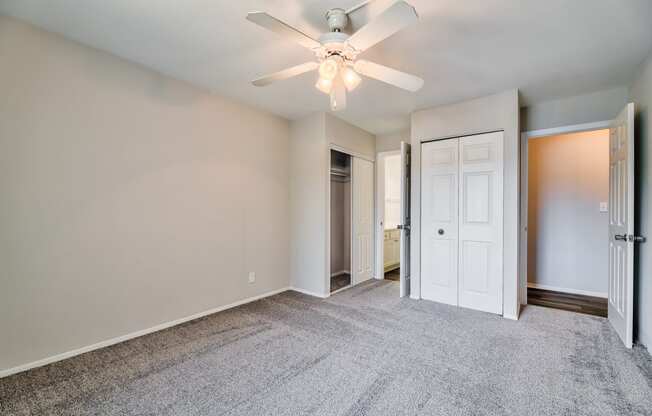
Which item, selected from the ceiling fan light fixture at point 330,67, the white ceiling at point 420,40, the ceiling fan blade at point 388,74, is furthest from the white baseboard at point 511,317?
the ceiling fan light fixture at point 330,67

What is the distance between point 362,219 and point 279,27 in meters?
3.35

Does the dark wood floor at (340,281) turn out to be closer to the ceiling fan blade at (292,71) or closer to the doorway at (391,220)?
the doorway at (391,220)

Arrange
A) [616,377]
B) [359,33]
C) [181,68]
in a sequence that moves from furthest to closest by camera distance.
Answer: [181,68] < [616,377] < [359,33]

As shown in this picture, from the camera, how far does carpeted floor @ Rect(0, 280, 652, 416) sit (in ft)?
5.73

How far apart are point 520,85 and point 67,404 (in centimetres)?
443

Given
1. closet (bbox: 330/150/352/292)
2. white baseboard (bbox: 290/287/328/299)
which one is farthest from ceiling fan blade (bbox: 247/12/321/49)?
closet (bbox: 330/150/352/292)

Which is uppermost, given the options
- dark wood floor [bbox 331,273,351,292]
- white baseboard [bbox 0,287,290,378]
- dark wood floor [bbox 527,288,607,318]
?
white baseboard [bbox 0,287,290,378]

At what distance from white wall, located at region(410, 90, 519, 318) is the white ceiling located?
0.20 m

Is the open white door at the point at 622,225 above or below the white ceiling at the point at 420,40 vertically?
below

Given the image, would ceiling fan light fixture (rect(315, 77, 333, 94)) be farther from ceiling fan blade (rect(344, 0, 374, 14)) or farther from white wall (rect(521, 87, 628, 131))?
white wall (rect(521, 87, 628, 131))

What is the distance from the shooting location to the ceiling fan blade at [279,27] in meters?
1.46

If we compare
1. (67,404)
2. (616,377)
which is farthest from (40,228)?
(616,377)

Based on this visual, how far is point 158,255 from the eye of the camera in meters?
2.79

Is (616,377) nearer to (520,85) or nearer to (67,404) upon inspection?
(520,85)
